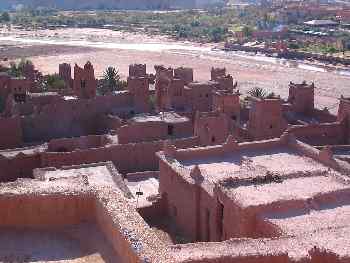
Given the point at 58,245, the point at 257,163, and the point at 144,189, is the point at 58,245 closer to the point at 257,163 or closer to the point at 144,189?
the point at 257,163

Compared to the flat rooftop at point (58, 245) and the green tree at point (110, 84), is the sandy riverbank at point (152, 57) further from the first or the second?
the flat rooftop at point (58, 245)

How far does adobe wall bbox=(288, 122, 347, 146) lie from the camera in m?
31.5

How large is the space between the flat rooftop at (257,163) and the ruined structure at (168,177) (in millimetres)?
44

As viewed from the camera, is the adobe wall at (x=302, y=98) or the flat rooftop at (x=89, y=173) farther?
the adobe wall at (x=302, y=98)

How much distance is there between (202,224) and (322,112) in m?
18.0

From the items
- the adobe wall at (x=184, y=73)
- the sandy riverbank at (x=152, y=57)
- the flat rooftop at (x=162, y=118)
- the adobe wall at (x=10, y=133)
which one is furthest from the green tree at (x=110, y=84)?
the sandy riverbank at (x=152, y=57)

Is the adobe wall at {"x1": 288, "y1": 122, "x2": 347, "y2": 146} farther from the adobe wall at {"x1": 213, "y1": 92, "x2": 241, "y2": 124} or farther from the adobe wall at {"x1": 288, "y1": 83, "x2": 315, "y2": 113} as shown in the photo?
the adobe wall at {"x1": 288, "y1": 83, "x2": 315, "y2": 113}

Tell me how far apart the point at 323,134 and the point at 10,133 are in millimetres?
17342

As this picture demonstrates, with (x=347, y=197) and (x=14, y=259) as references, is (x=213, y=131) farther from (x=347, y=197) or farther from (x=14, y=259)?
(x=14, y=259)

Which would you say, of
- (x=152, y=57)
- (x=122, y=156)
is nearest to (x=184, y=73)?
(x=122, y=156)

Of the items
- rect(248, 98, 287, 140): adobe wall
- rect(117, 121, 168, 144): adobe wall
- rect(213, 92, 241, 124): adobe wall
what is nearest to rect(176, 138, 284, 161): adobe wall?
rect(248, 98, 287, 140): adobe wall

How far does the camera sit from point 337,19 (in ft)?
447

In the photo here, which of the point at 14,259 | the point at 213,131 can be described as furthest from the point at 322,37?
the point at 14,259

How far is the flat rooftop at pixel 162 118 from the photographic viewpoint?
34.4m
